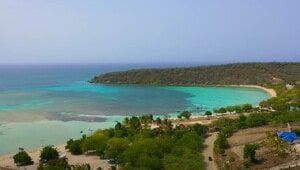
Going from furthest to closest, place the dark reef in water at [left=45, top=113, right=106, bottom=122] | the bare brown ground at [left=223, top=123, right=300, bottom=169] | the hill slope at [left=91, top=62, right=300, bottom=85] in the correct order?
the hill slope at [left=91, top=62, right=300, bottom=85], the dark reef in water at [left=45, top=113, right=106, bottom=122], the bare brown ground at [left=223, top=123, right=300, bottom=169]

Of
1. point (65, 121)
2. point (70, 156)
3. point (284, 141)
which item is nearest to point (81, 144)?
point (70, 156)

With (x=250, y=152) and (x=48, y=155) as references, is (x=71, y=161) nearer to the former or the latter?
(x=48, y=155)

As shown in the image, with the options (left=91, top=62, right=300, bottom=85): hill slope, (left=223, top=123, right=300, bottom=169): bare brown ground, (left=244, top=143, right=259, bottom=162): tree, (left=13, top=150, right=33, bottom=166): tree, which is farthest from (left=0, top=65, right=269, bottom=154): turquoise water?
(left=244, top=143, right=259, bottom=162): tree

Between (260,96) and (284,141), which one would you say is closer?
(284,141)

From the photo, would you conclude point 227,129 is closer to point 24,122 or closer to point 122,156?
point 122,156

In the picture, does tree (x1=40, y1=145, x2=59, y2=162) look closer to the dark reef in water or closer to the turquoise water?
the turquoise water

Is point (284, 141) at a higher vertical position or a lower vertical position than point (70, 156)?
higher

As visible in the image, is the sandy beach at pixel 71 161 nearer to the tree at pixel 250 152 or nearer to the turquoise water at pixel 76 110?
the turquoise water at pixel 76 110

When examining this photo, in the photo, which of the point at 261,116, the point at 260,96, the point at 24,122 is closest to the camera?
the point at 261,116

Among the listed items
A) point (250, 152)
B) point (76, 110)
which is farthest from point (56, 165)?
point (76, 110)
